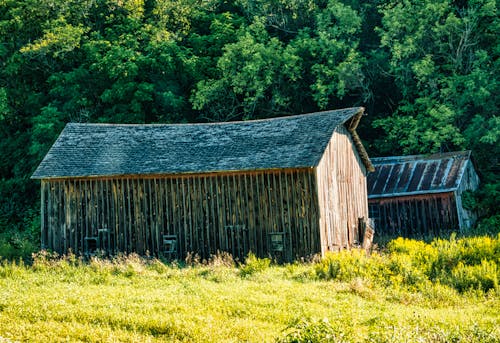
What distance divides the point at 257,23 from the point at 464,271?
26575 mm

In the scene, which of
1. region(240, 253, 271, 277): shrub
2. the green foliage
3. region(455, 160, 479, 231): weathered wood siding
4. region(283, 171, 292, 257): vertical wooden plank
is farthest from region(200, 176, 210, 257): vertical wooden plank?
region(455, 160, 479, 231): weathered wood siding

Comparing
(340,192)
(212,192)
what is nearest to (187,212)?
(212,192)

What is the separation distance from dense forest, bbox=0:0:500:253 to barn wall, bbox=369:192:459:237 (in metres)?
4.07

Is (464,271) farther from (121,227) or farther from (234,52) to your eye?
(234,52)

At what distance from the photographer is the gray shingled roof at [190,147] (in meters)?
23.4

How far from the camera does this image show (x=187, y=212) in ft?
79.2

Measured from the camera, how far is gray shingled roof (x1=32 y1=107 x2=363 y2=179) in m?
23.4

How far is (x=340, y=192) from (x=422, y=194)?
6.29 meters

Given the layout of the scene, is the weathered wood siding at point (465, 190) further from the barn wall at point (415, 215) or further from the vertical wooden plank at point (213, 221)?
the vertical wooden plank at point (213, 221)

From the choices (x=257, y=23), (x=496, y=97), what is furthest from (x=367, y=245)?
(x=257, y=23)

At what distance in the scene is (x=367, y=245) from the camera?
26094 millimetres

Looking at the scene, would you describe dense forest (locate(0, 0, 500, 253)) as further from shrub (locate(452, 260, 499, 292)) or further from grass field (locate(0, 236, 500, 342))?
shrub (locate(452, 260, 499, 292))

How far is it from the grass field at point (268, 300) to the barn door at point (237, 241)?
9.83ft

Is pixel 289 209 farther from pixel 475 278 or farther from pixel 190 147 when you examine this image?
pixel 475 278
